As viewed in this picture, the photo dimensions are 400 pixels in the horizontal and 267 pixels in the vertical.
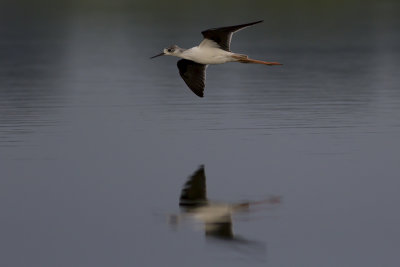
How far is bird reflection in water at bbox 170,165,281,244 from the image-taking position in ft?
37.7

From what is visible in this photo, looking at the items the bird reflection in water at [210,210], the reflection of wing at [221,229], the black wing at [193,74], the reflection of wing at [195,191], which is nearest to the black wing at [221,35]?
the black wing at [193,74]

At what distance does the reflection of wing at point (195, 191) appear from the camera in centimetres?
1287

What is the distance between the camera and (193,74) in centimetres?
1725

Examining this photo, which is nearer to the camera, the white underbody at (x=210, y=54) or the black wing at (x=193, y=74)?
the white underbody at (x=210, y=54)

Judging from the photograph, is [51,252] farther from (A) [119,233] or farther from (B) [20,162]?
(B) [20,162]

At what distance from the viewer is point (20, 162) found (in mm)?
15195

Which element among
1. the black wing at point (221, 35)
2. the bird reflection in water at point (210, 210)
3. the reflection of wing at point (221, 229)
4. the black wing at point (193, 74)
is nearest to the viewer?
the reflection of wing at point (221, 229)

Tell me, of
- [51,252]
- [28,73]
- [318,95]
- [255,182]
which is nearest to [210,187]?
[255,182]

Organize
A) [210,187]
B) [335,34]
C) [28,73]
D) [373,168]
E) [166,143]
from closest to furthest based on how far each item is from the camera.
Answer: [210,187], [373,168], [166,143], [28,73], [335,34]

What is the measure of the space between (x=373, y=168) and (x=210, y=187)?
7.92ft

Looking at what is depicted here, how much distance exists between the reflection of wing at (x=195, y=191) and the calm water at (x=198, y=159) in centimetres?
12

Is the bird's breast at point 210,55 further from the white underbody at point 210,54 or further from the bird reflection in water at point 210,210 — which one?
the bird reflection in water at point 210,210

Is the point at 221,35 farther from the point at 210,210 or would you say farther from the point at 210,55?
the point at 210,210

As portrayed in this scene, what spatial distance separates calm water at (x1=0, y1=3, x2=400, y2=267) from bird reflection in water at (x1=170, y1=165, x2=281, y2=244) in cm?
12
